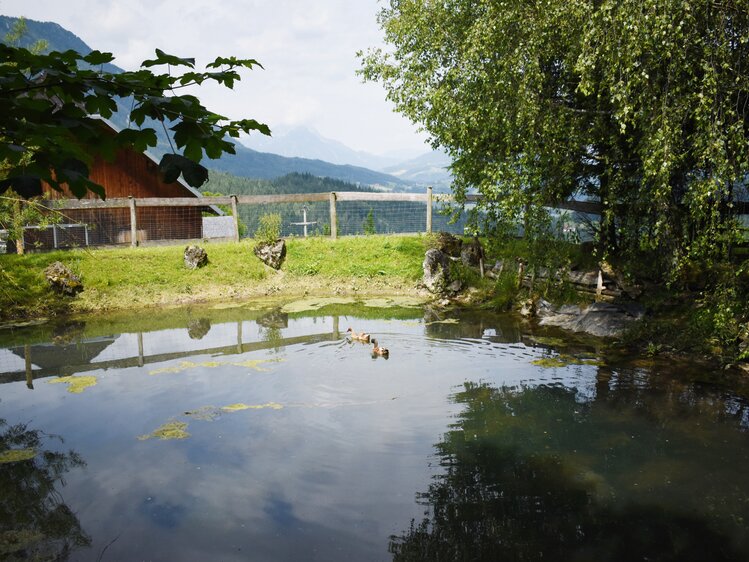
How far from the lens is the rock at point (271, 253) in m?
17.8

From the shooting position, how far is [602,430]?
7164 mm

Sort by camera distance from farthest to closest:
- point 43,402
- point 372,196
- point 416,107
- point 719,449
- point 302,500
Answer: point 372,196
point 416,107
point 43,402
point 719,449
point 302,500

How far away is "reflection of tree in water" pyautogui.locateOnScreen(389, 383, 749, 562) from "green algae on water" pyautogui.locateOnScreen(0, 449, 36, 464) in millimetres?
4598

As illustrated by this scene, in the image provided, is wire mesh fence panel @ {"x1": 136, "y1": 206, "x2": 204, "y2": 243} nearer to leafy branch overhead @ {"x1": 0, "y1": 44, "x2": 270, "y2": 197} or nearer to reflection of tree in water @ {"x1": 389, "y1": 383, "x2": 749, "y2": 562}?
reflection of tree in water @ {"x1": 389, "y1": 383, "x2": 749, "y2": 562}

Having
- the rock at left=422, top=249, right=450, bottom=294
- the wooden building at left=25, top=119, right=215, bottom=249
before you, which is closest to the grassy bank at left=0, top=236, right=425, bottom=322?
the rock at left=422, top=249, right=450, bottom=294

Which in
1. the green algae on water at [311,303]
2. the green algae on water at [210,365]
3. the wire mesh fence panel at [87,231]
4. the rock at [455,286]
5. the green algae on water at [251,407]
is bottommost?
the green algae on water at [251,407]

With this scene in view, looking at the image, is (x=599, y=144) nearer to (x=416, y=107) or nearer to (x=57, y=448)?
(x=416, y=107)

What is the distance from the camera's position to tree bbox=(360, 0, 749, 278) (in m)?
7.87

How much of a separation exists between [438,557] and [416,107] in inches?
482

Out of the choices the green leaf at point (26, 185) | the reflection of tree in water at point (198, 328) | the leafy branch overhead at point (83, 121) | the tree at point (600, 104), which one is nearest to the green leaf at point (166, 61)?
the leafy branch overhead at point (83, 121)

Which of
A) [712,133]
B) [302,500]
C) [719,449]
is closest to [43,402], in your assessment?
[302,500]

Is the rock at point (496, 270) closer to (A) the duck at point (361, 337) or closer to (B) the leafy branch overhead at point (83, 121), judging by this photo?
(A) the duck at point (361, 337)

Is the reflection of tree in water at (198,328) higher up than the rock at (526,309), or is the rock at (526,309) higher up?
the rock at (526,309)

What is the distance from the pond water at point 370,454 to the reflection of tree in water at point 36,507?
0.02 meters
